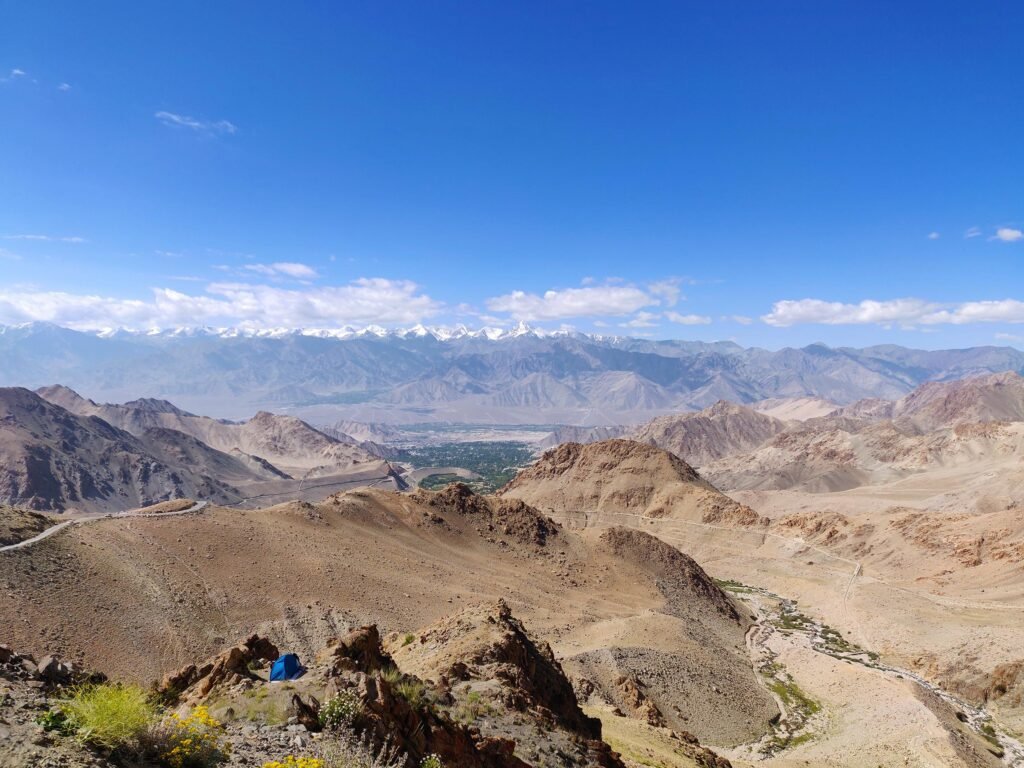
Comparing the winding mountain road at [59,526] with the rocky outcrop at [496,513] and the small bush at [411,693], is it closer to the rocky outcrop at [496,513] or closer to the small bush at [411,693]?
the rocky outcrop at [496,513]

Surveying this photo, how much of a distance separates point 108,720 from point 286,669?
28.0 feet

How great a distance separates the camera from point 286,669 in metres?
17.3

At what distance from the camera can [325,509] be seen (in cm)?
6694

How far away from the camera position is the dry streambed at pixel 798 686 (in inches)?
1689

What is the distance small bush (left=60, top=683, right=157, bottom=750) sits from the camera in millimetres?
9211

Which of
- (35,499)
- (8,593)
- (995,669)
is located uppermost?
(8,593)

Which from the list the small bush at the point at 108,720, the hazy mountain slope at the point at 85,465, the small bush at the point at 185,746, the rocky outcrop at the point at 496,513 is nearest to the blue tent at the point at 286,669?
the small bush at the point at 185,746

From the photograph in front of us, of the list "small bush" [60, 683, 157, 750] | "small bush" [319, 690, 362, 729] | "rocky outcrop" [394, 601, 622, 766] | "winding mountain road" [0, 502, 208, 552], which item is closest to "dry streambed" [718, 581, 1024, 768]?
"rocky outcrop" [394, 601, 622, 766]

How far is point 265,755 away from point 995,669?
6362cm

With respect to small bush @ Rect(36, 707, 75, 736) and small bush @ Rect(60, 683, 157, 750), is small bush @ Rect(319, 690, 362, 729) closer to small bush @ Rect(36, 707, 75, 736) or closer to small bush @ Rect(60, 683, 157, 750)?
small bush @ Rect(60, 683, 157, 750)

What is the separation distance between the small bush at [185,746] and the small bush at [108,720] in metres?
0.36

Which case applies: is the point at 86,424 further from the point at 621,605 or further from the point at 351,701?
the point at 351,701

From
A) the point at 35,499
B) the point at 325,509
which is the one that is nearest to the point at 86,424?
the point at 35,499

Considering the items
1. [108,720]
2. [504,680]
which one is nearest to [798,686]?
[504,680]
